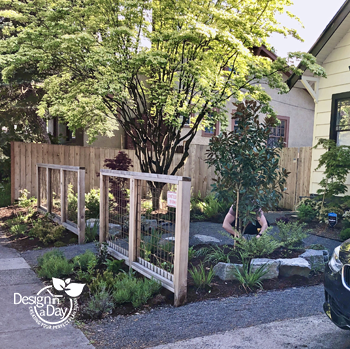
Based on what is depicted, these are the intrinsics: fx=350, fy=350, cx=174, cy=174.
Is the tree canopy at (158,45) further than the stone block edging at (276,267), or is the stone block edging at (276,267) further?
the tree canopy at (158,45)

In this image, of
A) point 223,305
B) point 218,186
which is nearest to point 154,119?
point 218,186

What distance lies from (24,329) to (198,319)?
1.74 metres

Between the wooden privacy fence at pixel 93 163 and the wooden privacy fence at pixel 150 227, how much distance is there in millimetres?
4341

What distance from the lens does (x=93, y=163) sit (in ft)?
36.4

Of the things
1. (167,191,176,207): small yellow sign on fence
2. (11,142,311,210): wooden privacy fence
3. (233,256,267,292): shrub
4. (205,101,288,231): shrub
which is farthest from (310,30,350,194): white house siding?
(167,191,176,207): small yellow sign on fence

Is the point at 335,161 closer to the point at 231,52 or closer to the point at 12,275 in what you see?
the point at 231,52

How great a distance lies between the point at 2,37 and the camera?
10477mm

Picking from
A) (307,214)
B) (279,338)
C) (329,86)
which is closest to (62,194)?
(279,338)

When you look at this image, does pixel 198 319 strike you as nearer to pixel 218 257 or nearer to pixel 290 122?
pixel 218 257

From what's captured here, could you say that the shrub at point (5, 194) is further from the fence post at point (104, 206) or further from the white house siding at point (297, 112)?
the white house siding at point (297, 112)

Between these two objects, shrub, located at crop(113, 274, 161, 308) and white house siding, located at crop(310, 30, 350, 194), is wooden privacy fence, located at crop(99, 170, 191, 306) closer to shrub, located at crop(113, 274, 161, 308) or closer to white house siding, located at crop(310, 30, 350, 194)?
shrub, located at crop(113, 274, 161, 308)

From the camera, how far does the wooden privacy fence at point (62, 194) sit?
6645mm

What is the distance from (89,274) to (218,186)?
2.31m

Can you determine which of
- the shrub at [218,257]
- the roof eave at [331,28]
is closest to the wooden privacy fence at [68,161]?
the roof eave at [331,28]
